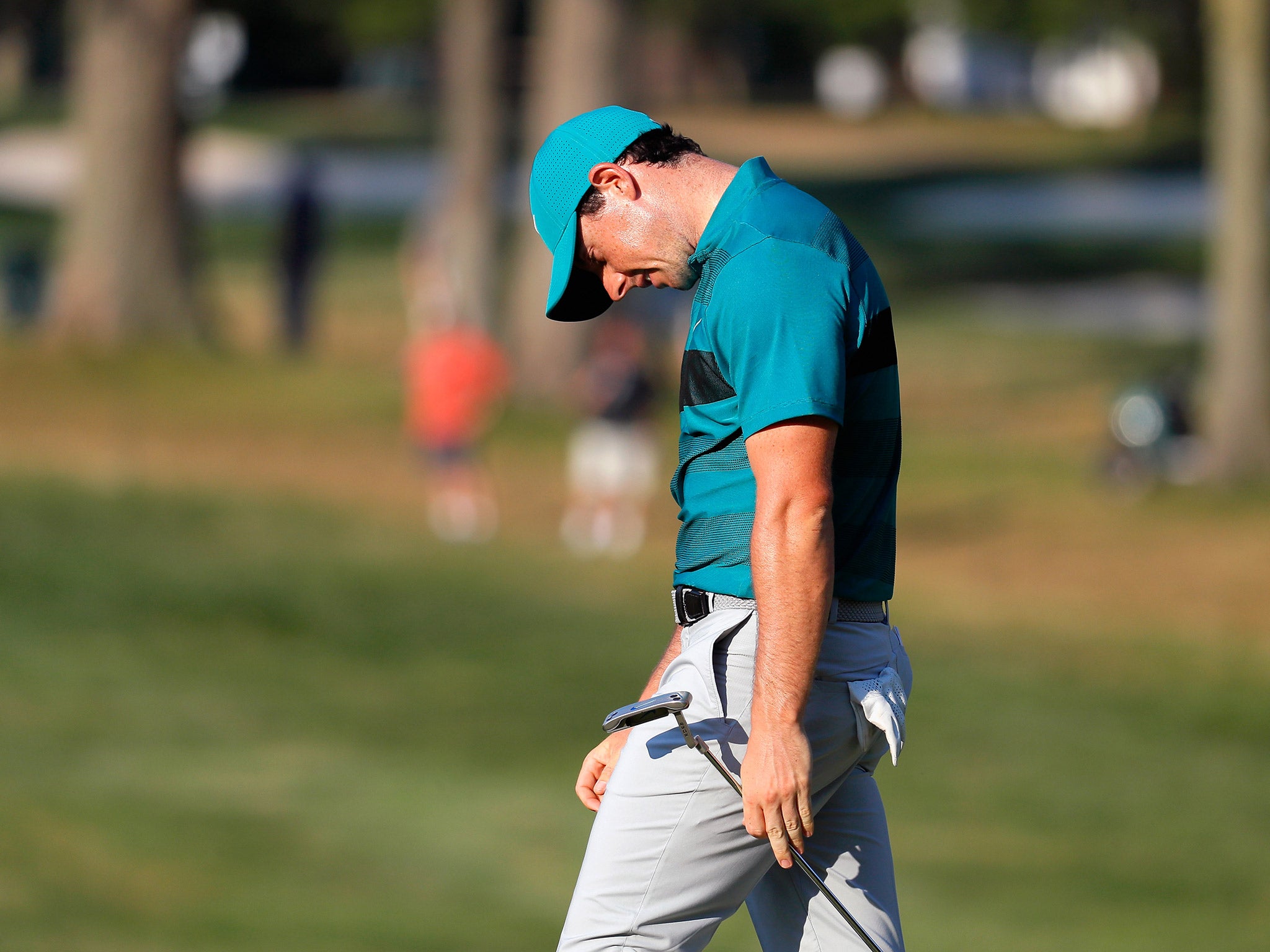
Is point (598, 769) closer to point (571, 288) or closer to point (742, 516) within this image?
point (742, 516)

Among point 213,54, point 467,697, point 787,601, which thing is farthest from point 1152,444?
point 213,54

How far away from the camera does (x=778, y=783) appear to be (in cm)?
307

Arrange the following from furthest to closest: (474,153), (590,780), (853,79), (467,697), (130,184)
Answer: (853,79), (130,184), (474,153), (467,697), (590,780)

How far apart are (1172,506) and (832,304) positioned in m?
12.6

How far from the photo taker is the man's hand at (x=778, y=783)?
10.1ft

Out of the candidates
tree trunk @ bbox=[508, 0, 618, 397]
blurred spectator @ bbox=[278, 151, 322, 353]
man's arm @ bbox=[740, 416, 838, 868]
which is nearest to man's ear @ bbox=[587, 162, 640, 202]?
man's arm @ bbox=[740, 416, 838, 868]

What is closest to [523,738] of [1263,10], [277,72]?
[1263,10]

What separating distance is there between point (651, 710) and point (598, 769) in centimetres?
50

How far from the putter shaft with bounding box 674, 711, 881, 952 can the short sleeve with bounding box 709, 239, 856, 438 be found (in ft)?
1.78

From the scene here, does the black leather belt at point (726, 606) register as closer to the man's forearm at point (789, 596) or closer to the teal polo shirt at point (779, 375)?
the teal polo shirt at point (779, 375)

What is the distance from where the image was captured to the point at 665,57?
68.9 metres

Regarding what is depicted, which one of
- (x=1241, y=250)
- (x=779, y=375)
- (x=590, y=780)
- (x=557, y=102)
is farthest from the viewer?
(x=557, y=102)

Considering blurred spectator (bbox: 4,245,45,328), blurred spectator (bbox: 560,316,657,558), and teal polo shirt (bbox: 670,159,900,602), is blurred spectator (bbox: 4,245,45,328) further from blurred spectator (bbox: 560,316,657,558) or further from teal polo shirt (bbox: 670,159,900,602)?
teal polo shirt (bbox: 670,159,900,602)

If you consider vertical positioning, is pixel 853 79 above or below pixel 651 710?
above
